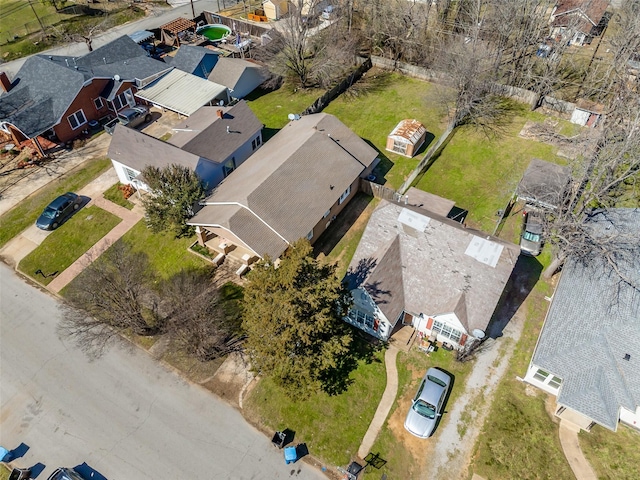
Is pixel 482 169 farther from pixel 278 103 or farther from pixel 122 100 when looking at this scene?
pixel 122 100

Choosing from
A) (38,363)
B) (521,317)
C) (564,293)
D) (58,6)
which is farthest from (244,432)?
(58,6)

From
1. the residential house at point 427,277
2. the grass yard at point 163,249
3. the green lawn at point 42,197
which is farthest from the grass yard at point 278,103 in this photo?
the residential house at point 427,277

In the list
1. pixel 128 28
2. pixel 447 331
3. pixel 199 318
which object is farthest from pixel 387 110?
pixel 128 28

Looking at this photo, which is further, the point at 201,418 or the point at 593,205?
the point at 593,205

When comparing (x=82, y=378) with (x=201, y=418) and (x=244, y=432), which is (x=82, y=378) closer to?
(x=201, y=418)

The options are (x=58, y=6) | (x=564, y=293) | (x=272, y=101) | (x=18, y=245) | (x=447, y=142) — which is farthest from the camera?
(x=58, y=6)

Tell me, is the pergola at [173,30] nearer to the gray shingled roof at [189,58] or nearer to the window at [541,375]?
the gray shingled roof at [189,58]

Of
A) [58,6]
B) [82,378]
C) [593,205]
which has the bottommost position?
[82,378]
